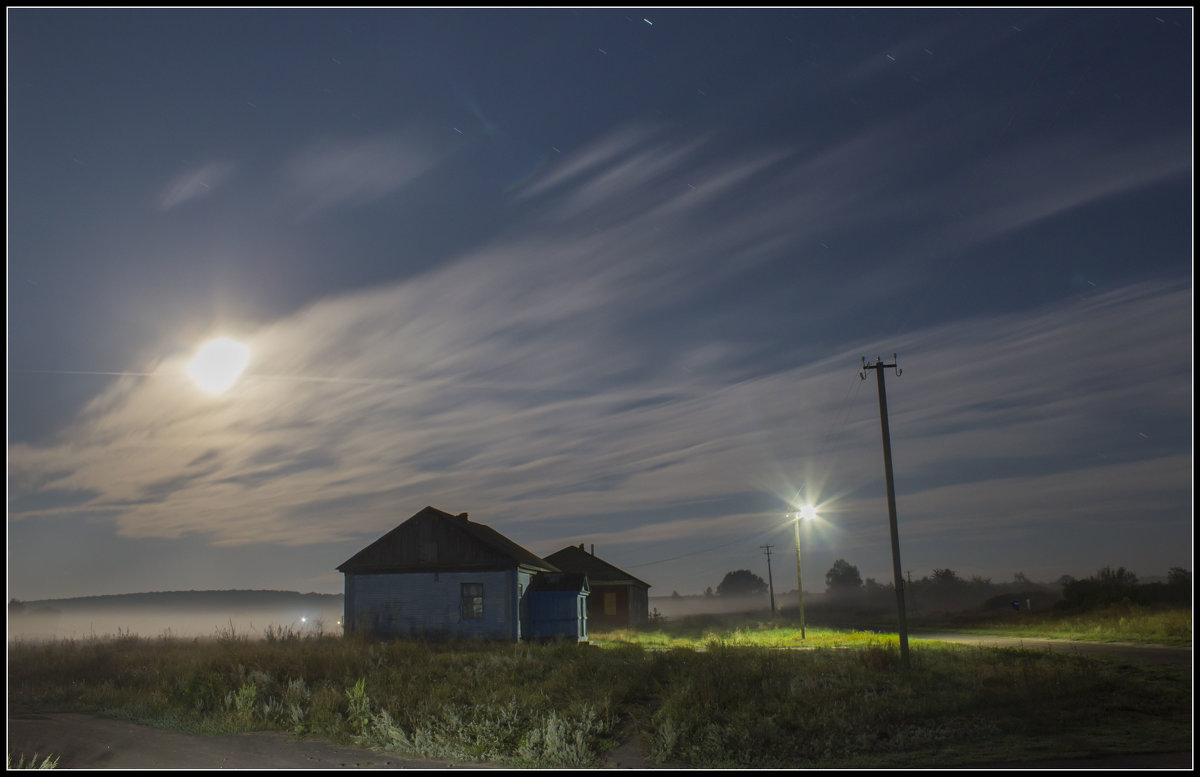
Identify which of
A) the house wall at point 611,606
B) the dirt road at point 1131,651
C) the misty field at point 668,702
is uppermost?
the misty field at point 668,702

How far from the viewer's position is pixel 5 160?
28.3ft

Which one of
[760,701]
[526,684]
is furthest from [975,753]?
[526,684]

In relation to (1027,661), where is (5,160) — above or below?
above

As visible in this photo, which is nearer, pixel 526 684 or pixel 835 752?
pixel 835 752

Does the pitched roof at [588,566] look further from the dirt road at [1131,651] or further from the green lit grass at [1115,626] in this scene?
the dirt road at [1131,651]

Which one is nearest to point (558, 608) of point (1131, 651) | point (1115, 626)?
point (1131, 651)

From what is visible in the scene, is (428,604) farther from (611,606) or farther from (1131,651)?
(1131,651)

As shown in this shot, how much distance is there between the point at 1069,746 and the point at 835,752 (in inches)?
126

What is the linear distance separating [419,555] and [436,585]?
157cm

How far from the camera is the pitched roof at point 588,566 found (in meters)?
55.8

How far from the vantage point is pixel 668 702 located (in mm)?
13430

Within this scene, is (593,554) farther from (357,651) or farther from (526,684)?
(526,684)

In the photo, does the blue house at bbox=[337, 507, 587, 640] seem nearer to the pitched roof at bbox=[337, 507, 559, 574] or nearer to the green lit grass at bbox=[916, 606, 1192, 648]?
the pitched roof at bbox=[337, 507, 559, 574]

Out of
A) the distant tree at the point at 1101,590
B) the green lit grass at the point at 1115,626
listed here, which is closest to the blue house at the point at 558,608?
the green lit grass at the point at 1115,626
